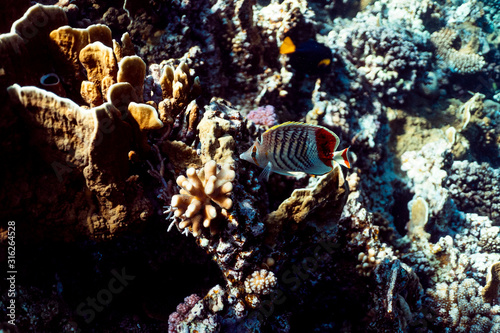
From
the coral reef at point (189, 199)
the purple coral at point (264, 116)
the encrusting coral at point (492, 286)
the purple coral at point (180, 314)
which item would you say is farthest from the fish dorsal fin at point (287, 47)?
the encrusting coral at point (492, 286)

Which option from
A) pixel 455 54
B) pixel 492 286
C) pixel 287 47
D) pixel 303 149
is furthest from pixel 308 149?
pixel 455 54

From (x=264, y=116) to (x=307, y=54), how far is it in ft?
4.41

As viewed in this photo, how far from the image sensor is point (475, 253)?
4.65m

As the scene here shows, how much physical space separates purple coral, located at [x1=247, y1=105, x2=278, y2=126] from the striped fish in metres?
1.68

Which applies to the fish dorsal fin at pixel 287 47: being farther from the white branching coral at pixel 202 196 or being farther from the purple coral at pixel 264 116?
the white branching coral at pixel 202 196

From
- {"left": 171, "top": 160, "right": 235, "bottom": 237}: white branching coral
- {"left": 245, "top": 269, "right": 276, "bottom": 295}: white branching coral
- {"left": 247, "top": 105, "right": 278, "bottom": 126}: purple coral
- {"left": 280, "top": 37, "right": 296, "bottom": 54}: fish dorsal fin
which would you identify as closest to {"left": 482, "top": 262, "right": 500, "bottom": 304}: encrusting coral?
{"left": 245, "top": 269, "right": 276, "bottom": 295}: white branching coral

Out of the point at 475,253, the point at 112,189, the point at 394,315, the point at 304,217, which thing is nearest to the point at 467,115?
the point at 475,253

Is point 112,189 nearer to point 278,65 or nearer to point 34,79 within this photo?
point 34,79

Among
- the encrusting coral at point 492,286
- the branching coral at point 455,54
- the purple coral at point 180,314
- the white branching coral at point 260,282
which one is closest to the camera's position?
the white branching coral at point 260,282

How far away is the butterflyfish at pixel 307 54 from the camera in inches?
158

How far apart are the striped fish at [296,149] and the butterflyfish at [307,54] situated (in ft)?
8.89

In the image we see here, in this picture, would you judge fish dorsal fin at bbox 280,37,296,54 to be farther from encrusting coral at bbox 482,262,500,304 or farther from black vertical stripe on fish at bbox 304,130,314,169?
encrusting coral at bbox 482,262,500,304

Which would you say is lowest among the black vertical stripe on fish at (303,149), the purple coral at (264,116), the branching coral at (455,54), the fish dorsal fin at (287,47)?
the branching coral at (455,54)

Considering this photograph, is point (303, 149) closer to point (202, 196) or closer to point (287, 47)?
point (202, 196)
